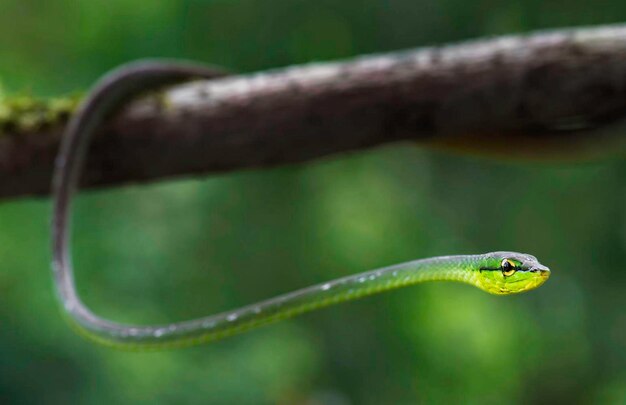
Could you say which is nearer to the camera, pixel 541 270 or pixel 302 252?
pixel 541 270

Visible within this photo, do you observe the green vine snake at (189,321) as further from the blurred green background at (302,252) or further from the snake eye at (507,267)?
the blurred green background at (302,252)

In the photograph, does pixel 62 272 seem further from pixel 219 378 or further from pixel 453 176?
pixel 453 176

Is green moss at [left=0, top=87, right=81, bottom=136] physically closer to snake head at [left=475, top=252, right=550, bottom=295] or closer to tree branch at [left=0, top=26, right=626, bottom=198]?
tree branch at [left=0, top=26, right=626, bottom=198]

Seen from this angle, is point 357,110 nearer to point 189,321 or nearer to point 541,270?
point 189,321

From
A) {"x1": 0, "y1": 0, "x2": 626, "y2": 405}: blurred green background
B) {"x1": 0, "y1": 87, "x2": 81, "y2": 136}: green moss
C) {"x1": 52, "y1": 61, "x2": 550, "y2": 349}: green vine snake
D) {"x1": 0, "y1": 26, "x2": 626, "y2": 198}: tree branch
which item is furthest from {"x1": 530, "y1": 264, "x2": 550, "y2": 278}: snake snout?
{"x1": 0, "y1": 0, "x2": 626, "y2": 405}: blurred green background

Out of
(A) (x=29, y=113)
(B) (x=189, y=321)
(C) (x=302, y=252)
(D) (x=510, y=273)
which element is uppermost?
(D) (x=510, y=273)

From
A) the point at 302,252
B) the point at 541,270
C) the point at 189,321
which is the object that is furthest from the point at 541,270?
the point at 302,252

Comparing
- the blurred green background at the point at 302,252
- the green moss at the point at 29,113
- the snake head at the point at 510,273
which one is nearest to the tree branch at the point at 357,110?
the green moss at the point at 29,113
